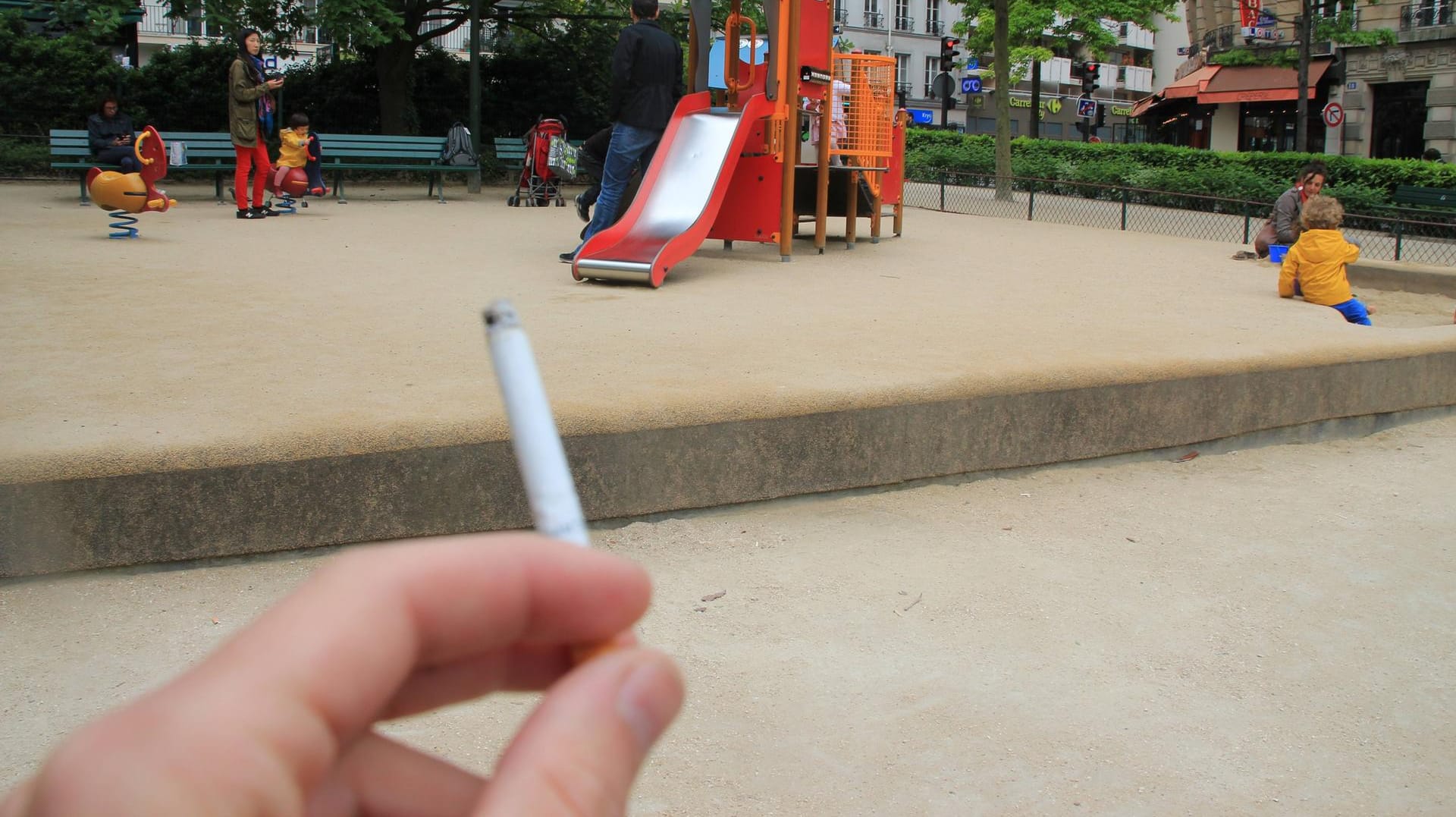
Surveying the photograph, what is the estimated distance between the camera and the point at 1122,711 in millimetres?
3533

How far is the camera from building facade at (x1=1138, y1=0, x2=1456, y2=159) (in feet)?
117

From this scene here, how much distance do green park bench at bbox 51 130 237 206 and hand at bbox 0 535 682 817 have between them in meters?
16.7

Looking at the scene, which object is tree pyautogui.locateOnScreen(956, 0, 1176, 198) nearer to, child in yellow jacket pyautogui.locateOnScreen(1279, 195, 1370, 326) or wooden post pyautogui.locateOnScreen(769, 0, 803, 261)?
wooden post pyautogui.locateOnScreen(769, 0, 803, 261)

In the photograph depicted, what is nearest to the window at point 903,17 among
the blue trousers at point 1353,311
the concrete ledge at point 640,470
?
the blue trousers at point 1353,311

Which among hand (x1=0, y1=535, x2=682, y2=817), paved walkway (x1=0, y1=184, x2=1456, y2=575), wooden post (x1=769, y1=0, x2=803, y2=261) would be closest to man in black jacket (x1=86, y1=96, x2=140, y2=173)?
paved walkway (x1=0, y1=184, x2=1456, y2=575)

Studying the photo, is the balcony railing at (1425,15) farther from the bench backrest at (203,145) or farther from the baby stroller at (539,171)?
the bench backrest at (203,145)

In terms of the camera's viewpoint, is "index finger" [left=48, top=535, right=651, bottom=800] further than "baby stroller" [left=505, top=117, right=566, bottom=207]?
No

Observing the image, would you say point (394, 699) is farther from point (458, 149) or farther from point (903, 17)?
point (903, 17)

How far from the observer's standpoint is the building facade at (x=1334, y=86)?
35656mm

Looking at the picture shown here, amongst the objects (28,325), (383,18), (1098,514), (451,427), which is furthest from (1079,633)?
(383,18)

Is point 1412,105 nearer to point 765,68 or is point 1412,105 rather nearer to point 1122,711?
point 765,68

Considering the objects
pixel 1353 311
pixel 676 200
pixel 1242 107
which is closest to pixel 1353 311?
pixel 1353 311

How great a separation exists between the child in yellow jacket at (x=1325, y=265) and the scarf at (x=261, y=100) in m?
10.3

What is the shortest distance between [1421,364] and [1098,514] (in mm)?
3125
